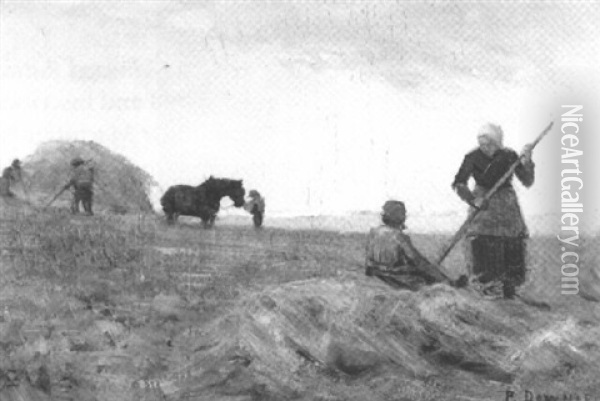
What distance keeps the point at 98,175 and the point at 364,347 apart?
3.04m

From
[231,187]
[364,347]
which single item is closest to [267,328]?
[364,347]

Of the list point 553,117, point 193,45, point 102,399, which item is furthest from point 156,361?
point 553,117

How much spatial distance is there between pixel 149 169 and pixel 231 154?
73 centimetres

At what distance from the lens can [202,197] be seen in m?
7.36

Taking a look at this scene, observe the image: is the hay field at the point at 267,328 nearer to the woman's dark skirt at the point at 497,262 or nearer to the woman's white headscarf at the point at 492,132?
the woman's dark skirt at the point at 497,262

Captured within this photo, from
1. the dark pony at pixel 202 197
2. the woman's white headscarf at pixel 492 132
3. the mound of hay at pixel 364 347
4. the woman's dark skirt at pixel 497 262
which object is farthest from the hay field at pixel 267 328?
the woman's white headscarf at pixel 492 132

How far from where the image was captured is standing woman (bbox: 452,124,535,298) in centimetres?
688

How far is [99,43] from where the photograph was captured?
7.38m

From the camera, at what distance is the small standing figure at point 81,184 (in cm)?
749

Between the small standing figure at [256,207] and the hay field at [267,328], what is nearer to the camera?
the hay field at [267,328]

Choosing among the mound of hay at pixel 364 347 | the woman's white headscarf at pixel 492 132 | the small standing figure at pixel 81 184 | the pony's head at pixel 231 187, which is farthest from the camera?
the small standing figure at pixel 81 184

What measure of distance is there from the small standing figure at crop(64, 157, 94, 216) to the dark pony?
70cm

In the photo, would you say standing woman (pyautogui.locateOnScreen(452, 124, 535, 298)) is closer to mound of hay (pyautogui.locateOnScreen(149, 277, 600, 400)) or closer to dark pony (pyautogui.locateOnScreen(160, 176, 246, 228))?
mound of hay (pyautogui.locateOnScreen(149, 277, 600, 400))

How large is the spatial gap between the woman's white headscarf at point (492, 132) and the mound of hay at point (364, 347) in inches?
52.5
